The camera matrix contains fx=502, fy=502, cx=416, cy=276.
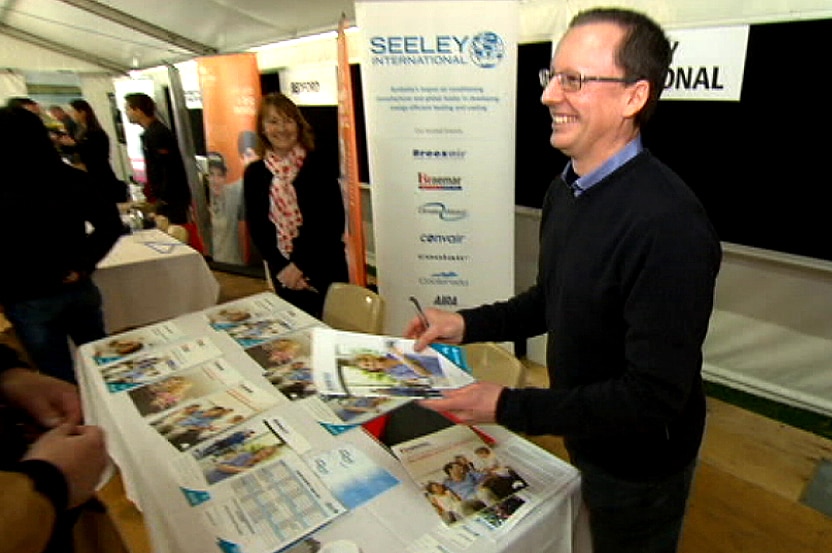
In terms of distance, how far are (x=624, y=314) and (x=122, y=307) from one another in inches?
115

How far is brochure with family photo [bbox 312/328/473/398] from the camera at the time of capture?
982 mm

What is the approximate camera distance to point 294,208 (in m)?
2.56

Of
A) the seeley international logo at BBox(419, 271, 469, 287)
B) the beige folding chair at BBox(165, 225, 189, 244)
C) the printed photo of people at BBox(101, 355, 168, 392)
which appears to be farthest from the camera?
the beige folding chair at BBox(165, 225, 189, 244)

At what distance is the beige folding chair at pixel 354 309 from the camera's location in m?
2.12

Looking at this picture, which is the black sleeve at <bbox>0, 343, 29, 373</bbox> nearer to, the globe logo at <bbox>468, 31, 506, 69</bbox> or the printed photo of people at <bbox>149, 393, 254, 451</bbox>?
the printed photo of people at <bbox>149, 393, 254, 451</bbox>

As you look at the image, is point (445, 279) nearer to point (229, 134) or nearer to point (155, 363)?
point (155, 363)

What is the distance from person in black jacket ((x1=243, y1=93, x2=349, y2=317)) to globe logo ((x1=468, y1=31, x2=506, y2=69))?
0.90m

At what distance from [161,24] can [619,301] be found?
560 centimetres

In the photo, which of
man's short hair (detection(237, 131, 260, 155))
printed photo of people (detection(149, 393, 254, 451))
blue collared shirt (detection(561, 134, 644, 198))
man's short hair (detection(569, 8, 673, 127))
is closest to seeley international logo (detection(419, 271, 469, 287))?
printed photo of people (detection(149, 393, 254, 451))

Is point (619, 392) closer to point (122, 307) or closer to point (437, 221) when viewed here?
point (437, 221)

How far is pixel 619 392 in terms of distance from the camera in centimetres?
88

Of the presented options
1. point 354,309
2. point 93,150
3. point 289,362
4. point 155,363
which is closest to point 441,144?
point 354,309

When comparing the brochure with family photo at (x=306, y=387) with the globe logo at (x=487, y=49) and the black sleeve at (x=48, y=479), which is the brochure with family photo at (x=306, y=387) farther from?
the globe logo at (x=487, y=49)

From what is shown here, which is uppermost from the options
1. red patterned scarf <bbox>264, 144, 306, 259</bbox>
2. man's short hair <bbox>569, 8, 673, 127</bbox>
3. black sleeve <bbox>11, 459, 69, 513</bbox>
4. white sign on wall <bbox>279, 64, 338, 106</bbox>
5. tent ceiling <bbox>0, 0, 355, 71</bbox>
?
tent ceiling <bbox>0, 0, 355, 71</bbox>
